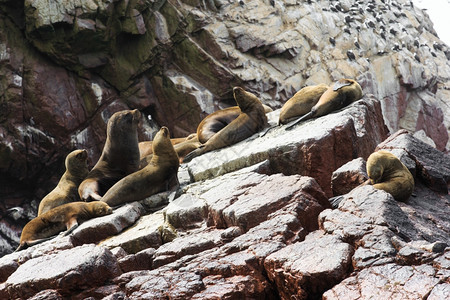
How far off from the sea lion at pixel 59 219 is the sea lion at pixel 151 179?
35cm

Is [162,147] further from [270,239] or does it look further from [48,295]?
[270,239]

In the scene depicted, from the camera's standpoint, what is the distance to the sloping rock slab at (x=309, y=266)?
3.74 metres

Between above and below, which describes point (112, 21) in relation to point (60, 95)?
above

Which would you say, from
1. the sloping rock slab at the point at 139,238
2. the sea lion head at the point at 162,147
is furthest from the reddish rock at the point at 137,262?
the sea lion head at the point at 162,147

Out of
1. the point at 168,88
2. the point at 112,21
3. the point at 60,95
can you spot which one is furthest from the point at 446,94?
the point at 60,95

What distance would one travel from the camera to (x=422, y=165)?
6.34 metres

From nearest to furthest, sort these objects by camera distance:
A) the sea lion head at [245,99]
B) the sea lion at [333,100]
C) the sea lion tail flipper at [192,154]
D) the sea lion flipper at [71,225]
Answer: the sea lion flipper at [71,225], the sea lion at [333,100], the sea lion tail flipper at [192,154], the sea lion head at [245,99]

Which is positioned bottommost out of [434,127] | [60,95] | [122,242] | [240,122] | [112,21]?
[434,127]

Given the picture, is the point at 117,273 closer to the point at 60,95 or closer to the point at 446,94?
the point at 60,95

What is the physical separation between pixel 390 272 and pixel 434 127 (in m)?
20.1

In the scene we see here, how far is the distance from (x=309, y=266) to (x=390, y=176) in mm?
2251

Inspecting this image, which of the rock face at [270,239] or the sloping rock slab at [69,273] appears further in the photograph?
the sloping rock slab at [69,273]

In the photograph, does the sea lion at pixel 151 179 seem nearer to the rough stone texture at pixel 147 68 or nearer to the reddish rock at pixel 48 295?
the reddish rock at pixel 48 295

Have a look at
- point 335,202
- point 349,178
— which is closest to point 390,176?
point 349,178
